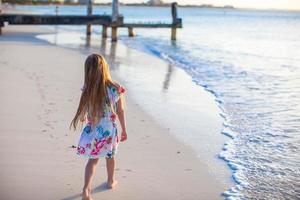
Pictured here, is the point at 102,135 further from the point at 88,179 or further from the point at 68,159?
the point at 68,159

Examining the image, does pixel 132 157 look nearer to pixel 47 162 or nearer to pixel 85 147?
pixel 47 162

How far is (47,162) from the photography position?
17.2ft

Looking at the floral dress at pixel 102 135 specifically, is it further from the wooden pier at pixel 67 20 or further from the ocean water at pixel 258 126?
the wooden pier at pixel 67 20

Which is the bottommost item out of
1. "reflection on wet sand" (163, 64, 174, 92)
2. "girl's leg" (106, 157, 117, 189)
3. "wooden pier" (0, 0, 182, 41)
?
"reflection on wet sand" (163, 64, 174, 92)

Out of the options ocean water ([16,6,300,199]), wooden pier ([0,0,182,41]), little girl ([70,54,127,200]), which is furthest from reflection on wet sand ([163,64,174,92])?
wooden pier ([0,0,182,41])

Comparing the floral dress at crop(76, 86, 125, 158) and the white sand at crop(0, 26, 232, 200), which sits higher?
the floral dress at crop(76, 86, 125, 158)

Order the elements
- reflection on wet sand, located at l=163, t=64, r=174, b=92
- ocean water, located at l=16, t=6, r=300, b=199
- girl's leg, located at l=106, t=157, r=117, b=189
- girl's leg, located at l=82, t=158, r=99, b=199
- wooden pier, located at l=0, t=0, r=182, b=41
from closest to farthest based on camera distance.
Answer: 1. girl's leg, located at l=82, t=158, r=99, b=199
2. girl's leg, located at l=106, t=157, r=117, b=189
3. ocean water, located at l=16, t=6, r=300, b=199
4. reflection on wet sand, located at l=163, t=64, r=174, b=92
5. wooden pier, located at l=0, t=0, r=182, b=41

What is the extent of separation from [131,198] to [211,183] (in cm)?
98

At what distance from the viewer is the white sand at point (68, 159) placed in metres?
4.62

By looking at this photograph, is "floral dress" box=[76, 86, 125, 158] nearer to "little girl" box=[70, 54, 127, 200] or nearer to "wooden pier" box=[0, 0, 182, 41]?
"little girl" box=[70, 54, 127, 200]

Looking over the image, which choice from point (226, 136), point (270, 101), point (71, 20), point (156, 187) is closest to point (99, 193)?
point (156, 187)

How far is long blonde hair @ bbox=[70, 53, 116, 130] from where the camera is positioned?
4227 mm

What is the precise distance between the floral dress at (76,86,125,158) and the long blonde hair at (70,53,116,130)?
0.18 feet

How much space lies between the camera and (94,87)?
4266mm
